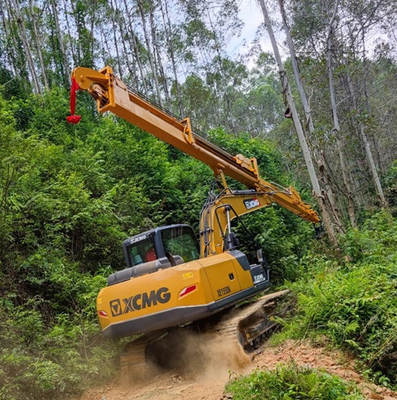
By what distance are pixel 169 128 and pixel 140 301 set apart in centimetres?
309

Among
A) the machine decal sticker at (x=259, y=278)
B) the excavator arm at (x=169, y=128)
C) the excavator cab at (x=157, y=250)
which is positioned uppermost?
the excavator arm at (x=169, y=128)

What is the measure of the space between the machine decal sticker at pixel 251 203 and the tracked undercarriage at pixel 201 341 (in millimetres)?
2066

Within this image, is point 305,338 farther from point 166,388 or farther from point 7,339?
point 7,339

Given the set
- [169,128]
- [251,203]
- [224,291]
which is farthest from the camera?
[251,203]

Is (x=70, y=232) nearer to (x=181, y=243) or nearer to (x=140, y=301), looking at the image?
(x=181, y=243)

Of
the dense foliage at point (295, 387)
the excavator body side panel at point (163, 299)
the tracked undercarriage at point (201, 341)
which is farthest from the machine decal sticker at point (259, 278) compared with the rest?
the dense foliage at point (295, 387)

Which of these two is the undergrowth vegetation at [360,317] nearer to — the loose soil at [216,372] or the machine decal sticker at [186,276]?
Answer: the loose soil at [216,372]

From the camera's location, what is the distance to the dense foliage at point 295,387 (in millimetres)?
3465

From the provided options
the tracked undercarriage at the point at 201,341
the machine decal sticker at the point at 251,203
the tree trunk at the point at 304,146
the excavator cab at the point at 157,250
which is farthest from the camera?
the tree trunk at the point at 304,146

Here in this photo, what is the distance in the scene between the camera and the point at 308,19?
63.4 feet

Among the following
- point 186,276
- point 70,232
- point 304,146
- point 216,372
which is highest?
point 304,146

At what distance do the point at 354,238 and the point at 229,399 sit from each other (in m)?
5.94

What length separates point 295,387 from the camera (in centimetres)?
356

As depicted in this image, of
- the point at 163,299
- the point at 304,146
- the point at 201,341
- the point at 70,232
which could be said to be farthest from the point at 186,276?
the point at 304,146
